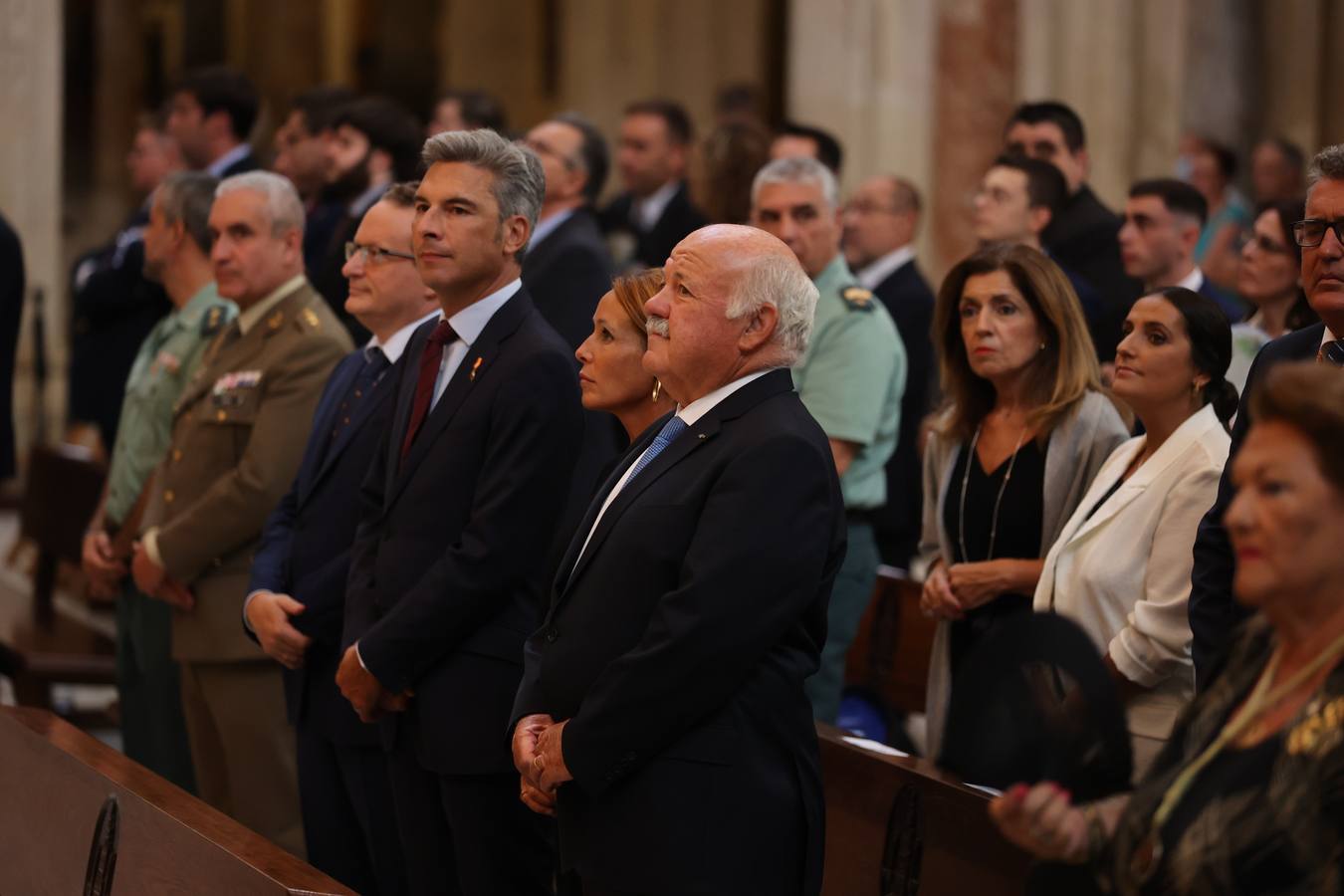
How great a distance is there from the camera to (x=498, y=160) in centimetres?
396

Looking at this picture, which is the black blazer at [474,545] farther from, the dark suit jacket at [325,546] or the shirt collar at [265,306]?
the shirt collar at [265,306]

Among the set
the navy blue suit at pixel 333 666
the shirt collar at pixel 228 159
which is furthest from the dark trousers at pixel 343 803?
the shirt collar at pixel 228 159

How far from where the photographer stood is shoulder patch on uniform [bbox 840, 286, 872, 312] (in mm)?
5086

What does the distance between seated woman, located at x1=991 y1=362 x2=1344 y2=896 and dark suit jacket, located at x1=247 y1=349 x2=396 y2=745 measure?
2213 millimetres

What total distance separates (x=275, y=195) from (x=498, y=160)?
1.20 meters

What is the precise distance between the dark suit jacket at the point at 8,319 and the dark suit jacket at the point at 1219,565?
404 centimetres

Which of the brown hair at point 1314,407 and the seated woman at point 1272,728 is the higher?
the brown hair at point 1314,407

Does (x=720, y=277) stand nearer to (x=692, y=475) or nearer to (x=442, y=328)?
(x=692, y=475)

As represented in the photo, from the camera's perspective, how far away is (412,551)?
3.84 metres

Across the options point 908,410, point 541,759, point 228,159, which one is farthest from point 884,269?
point 541,759

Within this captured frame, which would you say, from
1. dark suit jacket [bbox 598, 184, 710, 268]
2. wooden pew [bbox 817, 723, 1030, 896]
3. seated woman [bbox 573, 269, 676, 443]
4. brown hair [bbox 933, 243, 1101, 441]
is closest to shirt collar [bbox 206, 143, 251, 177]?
dark suit jacket [bbox 598, 184, 710, 268]

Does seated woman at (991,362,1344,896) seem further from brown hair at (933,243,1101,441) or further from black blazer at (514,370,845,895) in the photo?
brown hair at (933,243,1101,441)

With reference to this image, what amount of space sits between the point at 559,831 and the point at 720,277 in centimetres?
98

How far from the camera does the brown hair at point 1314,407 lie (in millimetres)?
2141
